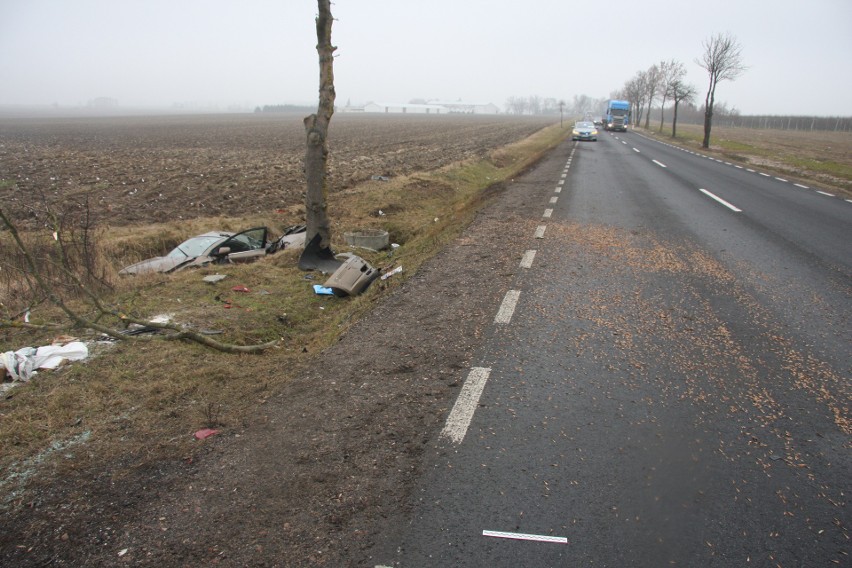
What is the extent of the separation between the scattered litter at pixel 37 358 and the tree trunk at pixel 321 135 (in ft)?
15.6

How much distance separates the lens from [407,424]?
12.0ft

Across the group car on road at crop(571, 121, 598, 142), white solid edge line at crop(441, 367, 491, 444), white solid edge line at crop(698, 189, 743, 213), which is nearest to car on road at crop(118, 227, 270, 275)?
white solid edge line at crop(441, 367, 491, 444)

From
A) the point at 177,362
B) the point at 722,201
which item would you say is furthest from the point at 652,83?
the point at 177,362

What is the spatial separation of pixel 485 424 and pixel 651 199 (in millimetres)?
11165

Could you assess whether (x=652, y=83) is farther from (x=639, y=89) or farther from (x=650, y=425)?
(x=650, y=425)

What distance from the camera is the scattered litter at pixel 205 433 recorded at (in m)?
3.64

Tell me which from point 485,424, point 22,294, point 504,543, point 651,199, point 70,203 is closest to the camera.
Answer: point 504,543

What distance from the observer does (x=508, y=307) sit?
5719 mm

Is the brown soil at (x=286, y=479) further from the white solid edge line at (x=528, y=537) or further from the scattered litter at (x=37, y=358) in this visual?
the scattered litter at (x=37, y=358)

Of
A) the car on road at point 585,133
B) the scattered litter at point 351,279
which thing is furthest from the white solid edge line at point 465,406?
the car on road at point 585,133

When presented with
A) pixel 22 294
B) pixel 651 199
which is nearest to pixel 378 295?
pixel 22 294

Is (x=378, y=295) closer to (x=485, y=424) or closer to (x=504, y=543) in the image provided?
(x=485, y=424)

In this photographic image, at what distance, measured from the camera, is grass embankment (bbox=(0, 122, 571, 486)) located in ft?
12.1

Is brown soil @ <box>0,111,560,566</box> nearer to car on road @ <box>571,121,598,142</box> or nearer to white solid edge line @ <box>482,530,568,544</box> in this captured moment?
white solid edge line @ <box>482,530,568,544</box>
